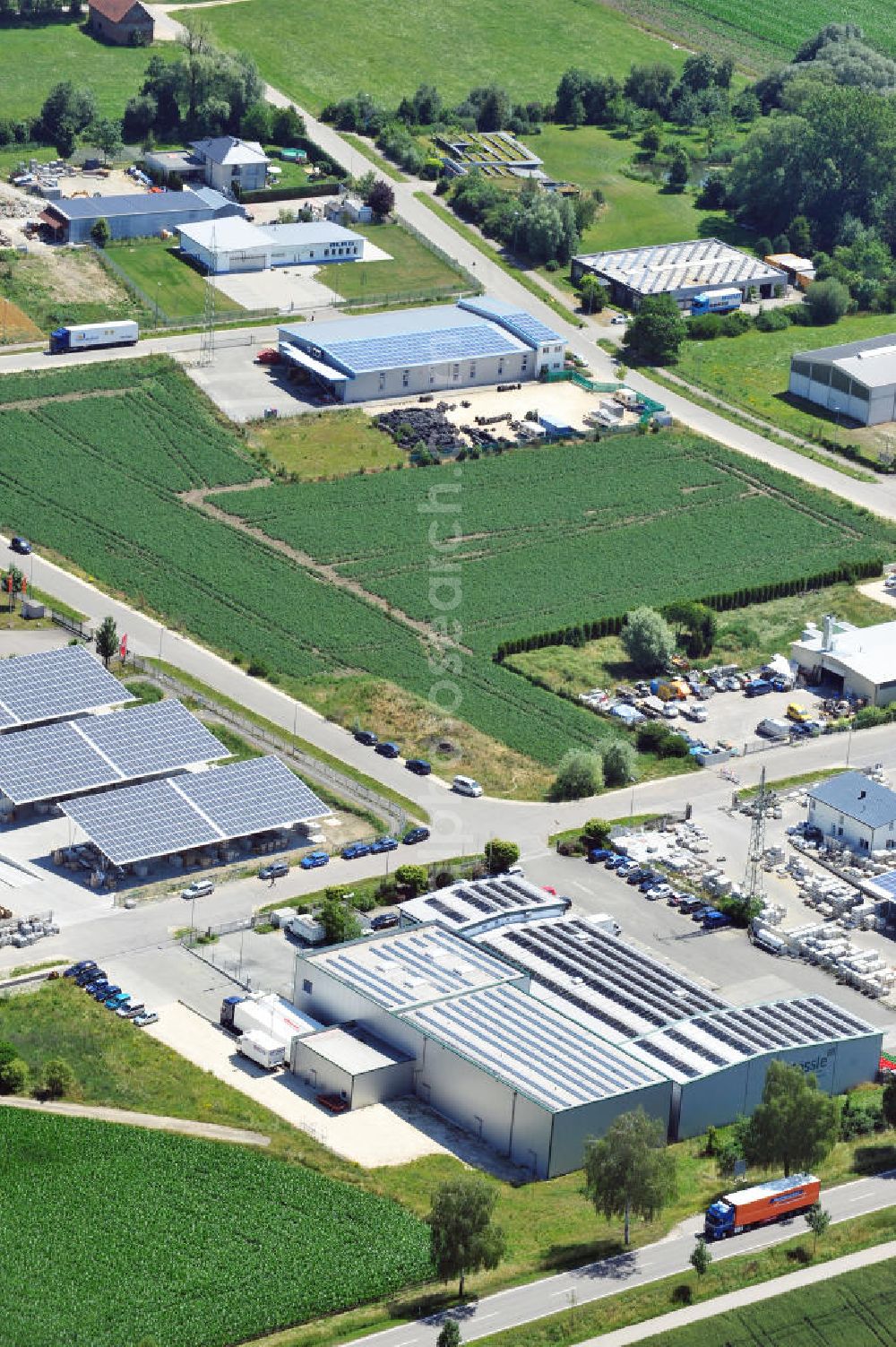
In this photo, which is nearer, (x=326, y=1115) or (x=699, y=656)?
(x=326, y=1115)

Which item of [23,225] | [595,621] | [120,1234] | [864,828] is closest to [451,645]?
[595,621]

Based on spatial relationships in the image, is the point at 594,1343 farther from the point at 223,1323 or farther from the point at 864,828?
the point at 864,828

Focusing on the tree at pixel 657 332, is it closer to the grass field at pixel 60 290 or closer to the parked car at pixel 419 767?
the grass field at pixel 60 290

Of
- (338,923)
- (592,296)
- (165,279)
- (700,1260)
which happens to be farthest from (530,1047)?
(592,296)

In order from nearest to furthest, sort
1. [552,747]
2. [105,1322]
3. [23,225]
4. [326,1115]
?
[105,1322] < [326,1115] < [552,747] < [23,225]

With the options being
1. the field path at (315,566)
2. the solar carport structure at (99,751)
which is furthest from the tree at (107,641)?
the field path at (315,566)
